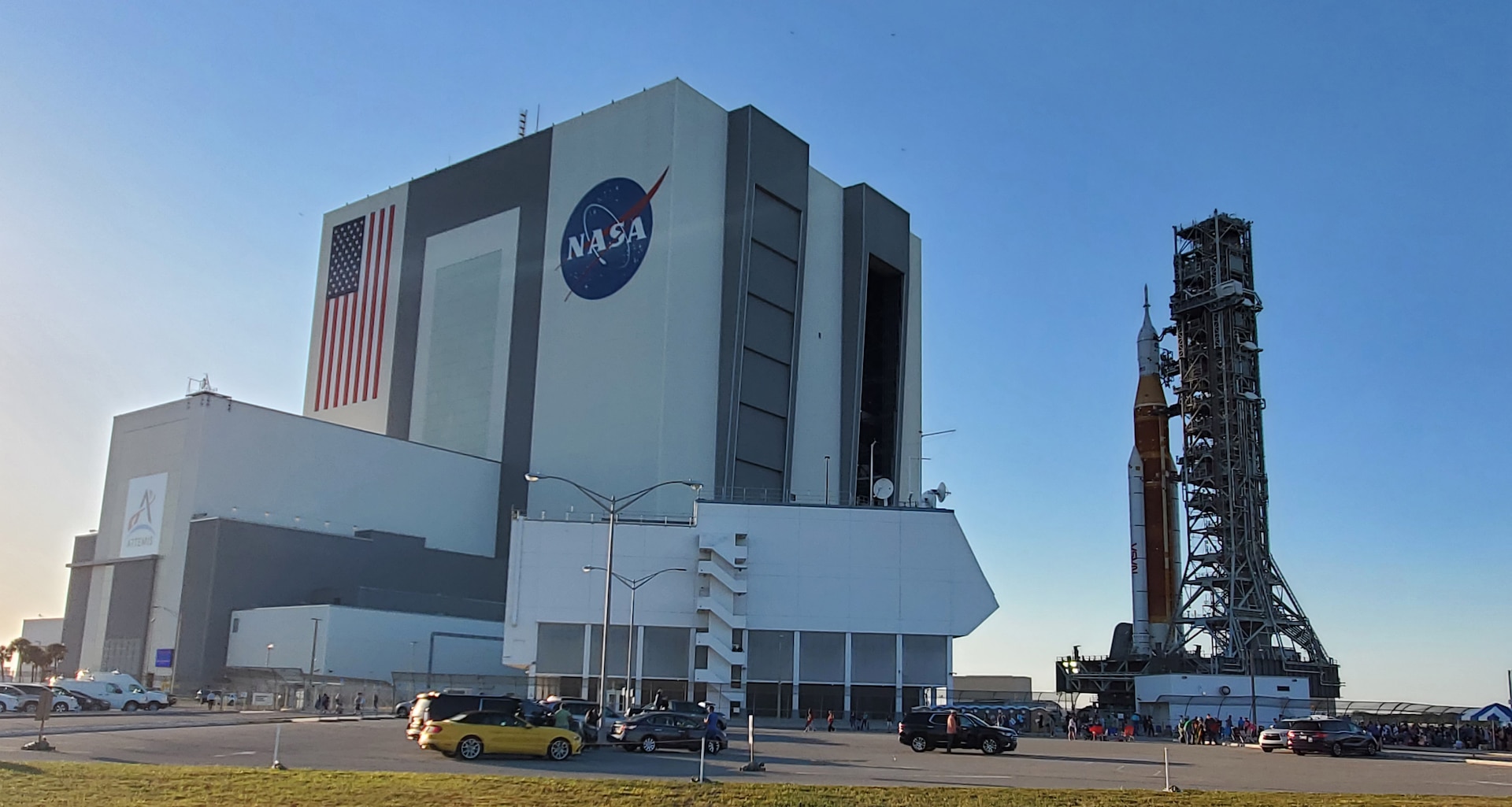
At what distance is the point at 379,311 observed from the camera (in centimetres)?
10862

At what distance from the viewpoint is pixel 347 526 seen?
90.2 m

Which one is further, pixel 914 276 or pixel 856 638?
pixel 914 276

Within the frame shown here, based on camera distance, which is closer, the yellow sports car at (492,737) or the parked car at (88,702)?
the yellow sports car at (492,737)

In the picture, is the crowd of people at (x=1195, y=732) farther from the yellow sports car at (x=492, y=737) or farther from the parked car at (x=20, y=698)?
the parked car at (x=20, y=698)

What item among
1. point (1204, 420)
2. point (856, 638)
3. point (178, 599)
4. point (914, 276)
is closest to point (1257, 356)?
point (1204, 420)

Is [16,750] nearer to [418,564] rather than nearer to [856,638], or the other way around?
[856,638]

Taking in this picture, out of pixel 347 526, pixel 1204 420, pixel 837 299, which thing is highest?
pixel 837 299

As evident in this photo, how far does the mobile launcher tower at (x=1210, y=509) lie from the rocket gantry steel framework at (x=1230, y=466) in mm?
83

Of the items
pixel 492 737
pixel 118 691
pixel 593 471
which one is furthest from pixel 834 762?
pixel 593 471

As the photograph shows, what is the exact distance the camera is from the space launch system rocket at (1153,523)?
93.6 m

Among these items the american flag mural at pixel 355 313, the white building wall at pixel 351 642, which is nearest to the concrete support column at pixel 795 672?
the white building wall at pixel 351 642

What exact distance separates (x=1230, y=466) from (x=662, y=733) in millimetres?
65886

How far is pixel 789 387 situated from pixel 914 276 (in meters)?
26.6

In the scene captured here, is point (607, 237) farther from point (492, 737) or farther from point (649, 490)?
point (492, 737)
